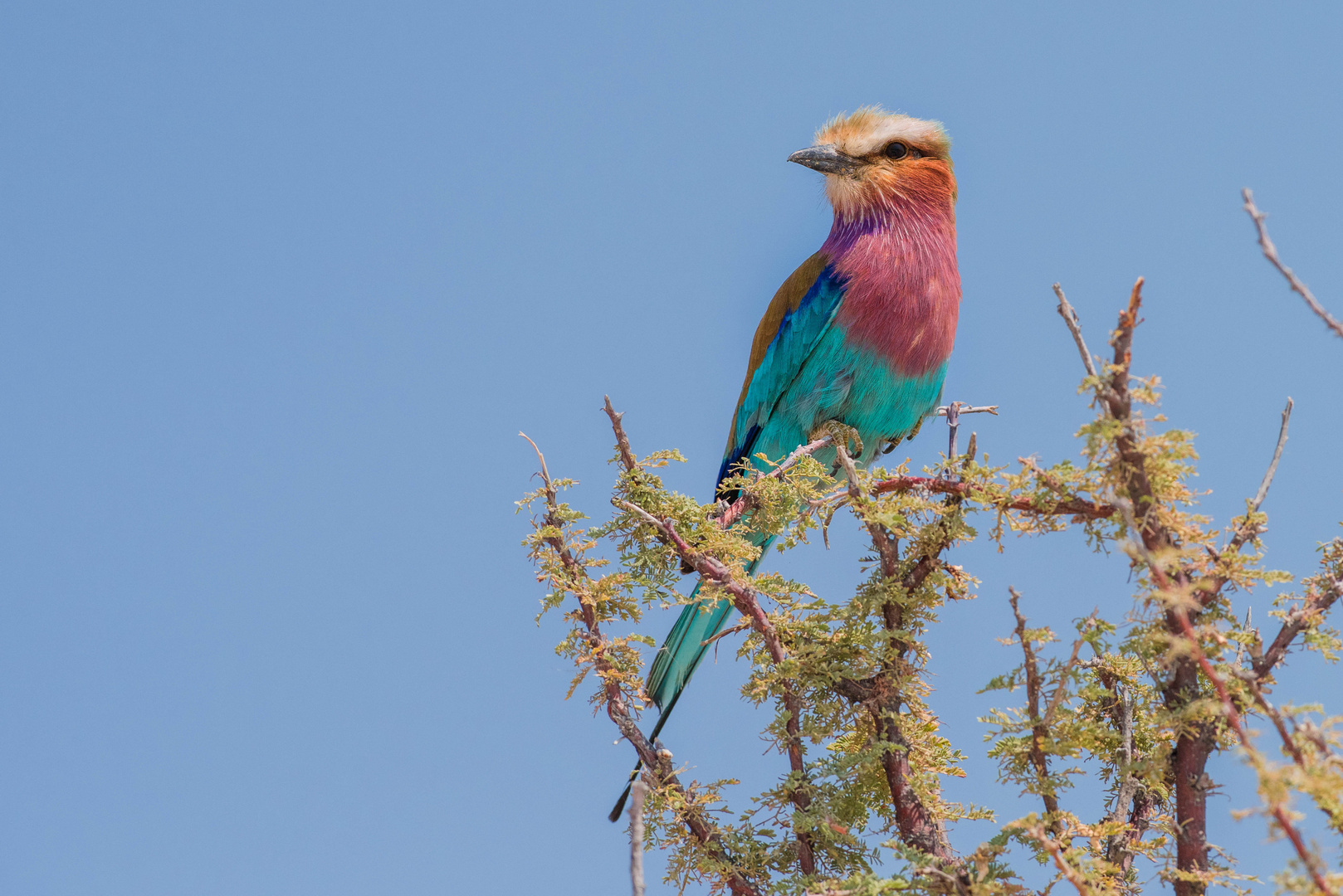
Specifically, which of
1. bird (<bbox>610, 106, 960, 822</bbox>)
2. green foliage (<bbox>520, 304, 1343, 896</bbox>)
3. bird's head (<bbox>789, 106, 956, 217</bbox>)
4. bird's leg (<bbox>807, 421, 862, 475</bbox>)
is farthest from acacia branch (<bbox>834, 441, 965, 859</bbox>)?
bird's head (<bbox>789, 106, 956, 217</bbox>)

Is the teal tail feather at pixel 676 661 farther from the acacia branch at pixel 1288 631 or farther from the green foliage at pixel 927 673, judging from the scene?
the acacia branch at pixel 1288 631

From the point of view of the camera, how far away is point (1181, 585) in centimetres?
191

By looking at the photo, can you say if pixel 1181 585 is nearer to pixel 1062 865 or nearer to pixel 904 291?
pixel 1062 865

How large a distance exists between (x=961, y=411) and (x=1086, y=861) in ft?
5.11

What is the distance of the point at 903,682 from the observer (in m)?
2.45

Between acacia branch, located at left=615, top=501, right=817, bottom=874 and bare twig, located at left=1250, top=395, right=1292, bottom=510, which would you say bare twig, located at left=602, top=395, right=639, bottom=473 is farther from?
bare twig, located at left=1250, top=395, right=1292, bottom=510

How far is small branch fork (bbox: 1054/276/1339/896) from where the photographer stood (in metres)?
1.74

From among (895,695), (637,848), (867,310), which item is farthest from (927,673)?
(867,310)

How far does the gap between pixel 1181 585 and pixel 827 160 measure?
11.0 ft

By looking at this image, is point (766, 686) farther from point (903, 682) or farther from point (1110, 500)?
point (1110, 500)

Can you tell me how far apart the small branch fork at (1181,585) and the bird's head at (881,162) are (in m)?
2.82

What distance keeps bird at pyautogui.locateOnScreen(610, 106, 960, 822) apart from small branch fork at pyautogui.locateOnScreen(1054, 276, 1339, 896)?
2142 millimetres

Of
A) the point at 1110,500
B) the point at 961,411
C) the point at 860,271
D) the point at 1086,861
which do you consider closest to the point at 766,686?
the point at 1086,861

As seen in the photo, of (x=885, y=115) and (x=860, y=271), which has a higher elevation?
(x=885, y=115)
